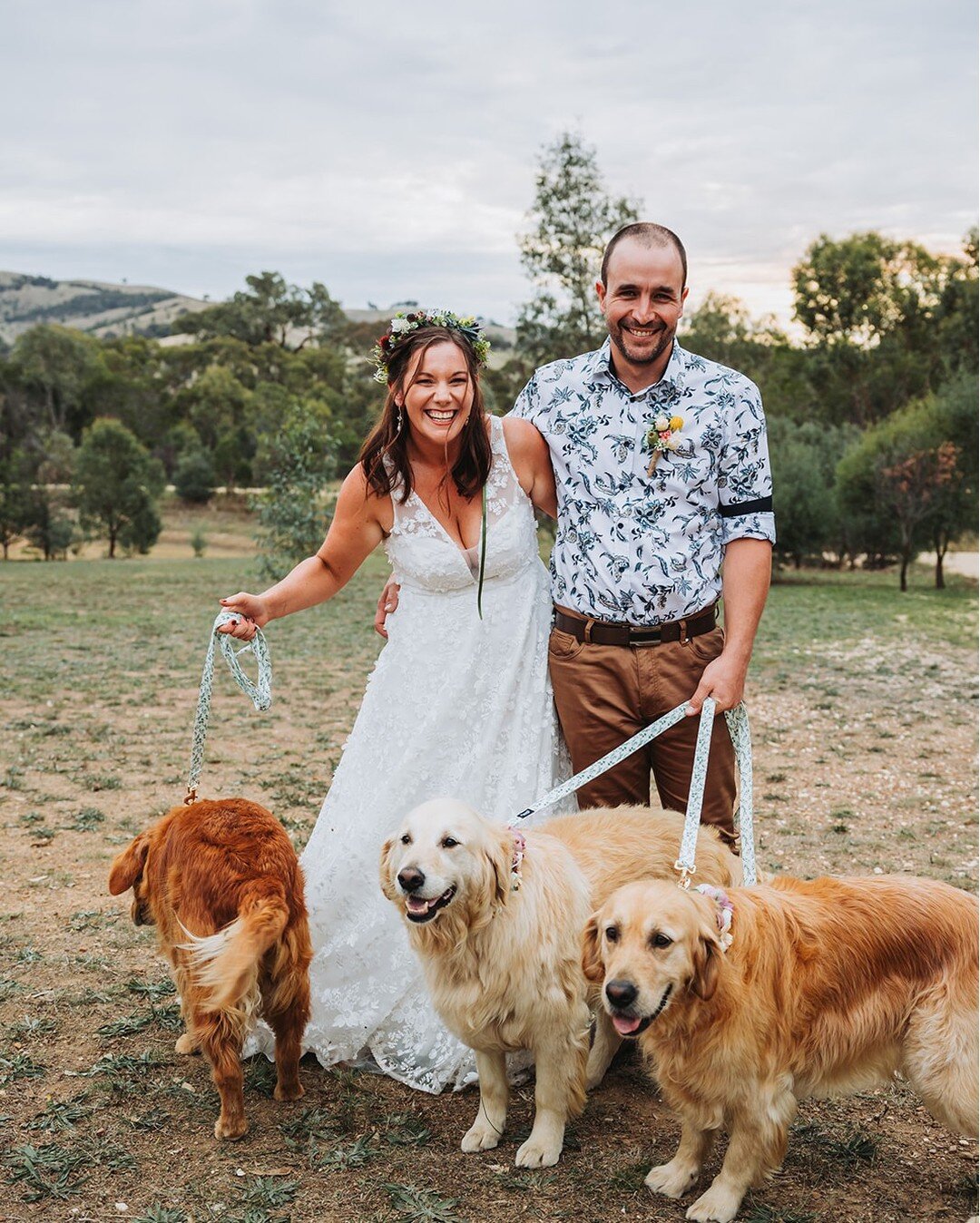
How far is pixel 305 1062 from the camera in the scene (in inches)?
195

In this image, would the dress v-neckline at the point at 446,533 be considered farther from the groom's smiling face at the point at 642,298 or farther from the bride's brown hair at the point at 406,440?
the groom's smiling face at the point at 642,298

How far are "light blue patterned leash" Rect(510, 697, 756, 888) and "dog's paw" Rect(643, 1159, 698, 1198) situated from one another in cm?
103

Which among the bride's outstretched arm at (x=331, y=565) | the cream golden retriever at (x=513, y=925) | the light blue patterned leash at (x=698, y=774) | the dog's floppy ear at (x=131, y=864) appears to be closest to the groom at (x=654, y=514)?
the light blue patterned leash at (x=698, y=774)

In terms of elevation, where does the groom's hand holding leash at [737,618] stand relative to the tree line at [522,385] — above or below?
below

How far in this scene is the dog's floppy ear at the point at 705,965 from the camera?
11.1 ft

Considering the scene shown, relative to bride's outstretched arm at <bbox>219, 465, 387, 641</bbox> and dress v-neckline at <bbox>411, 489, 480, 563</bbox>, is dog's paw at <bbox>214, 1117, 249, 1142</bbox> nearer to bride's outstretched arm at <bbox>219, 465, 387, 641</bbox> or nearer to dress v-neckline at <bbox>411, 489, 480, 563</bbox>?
bride's outstretched arm at <bbox>219, 465, 387, 641</bbox>

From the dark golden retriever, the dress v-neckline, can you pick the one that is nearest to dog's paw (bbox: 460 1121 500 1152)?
the dark golden retriever

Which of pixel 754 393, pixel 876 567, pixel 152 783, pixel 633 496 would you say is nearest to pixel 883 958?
pixel 633 496

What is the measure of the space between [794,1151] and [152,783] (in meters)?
6.70

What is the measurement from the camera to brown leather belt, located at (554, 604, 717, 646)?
4.55 metres

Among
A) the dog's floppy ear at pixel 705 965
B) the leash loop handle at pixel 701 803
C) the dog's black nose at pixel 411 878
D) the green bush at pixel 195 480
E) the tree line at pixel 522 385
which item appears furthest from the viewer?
the green bush at pixel 195 480

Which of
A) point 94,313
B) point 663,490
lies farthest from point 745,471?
point 94,313

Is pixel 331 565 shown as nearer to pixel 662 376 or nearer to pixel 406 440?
pixel 406 440

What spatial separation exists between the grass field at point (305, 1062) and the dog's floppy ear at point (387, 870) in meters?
1.11
